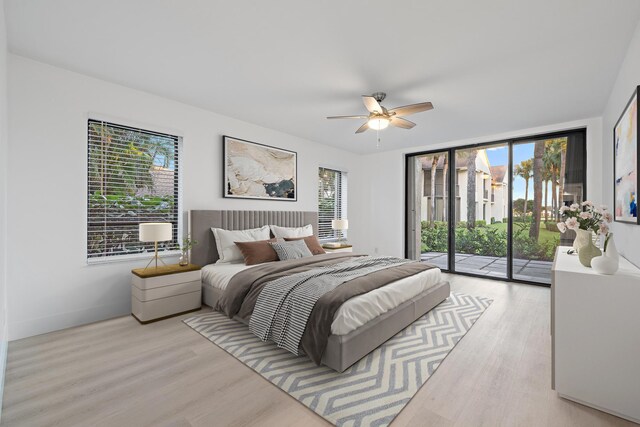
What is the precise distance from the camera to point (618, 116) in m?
2.82

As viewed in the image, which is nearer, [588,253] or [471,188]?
[588,253]

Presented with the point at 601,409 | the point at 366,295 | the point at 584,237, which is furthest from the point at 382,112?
the point at 601,409

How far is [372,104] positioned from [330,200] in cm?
329

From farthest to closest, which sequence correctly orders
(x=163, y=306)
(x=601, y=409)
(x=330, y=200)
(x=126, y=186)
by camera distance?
(x=330, y=200) → (x=126, y=186) → (x=163, y=306) → (x=601, y=409)

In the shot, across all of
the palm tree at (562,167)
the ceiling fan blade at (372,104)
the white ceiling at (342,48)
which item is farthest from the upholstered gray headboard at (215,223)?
the palm tree at (562,167)

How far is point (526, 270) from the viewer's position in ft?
15.8

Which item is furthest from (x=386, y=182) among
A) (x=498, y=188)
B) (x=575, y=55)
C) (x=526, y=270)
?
(x=575, y=55)

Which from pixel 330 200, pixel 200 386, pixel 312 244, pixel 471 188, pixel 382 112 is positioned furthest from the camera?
pixel 330 200

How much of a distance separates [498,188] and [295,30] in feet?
14.9

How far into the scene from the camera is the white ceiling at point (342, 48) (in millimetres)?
2002

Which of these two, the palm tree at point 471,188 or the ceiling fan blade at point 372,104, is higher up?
the ceiling fan blade at point 372,104

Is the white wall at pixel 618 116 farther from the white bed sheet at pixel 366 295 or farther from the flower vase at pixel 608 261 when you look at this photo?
the white bed sheet at pixel 366 295

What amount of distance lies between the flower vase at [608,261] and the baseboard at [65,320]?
4296 millimetres

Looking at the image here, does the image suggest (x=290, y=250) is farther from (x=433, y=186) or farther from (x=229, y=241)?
(x=433, y=186)
